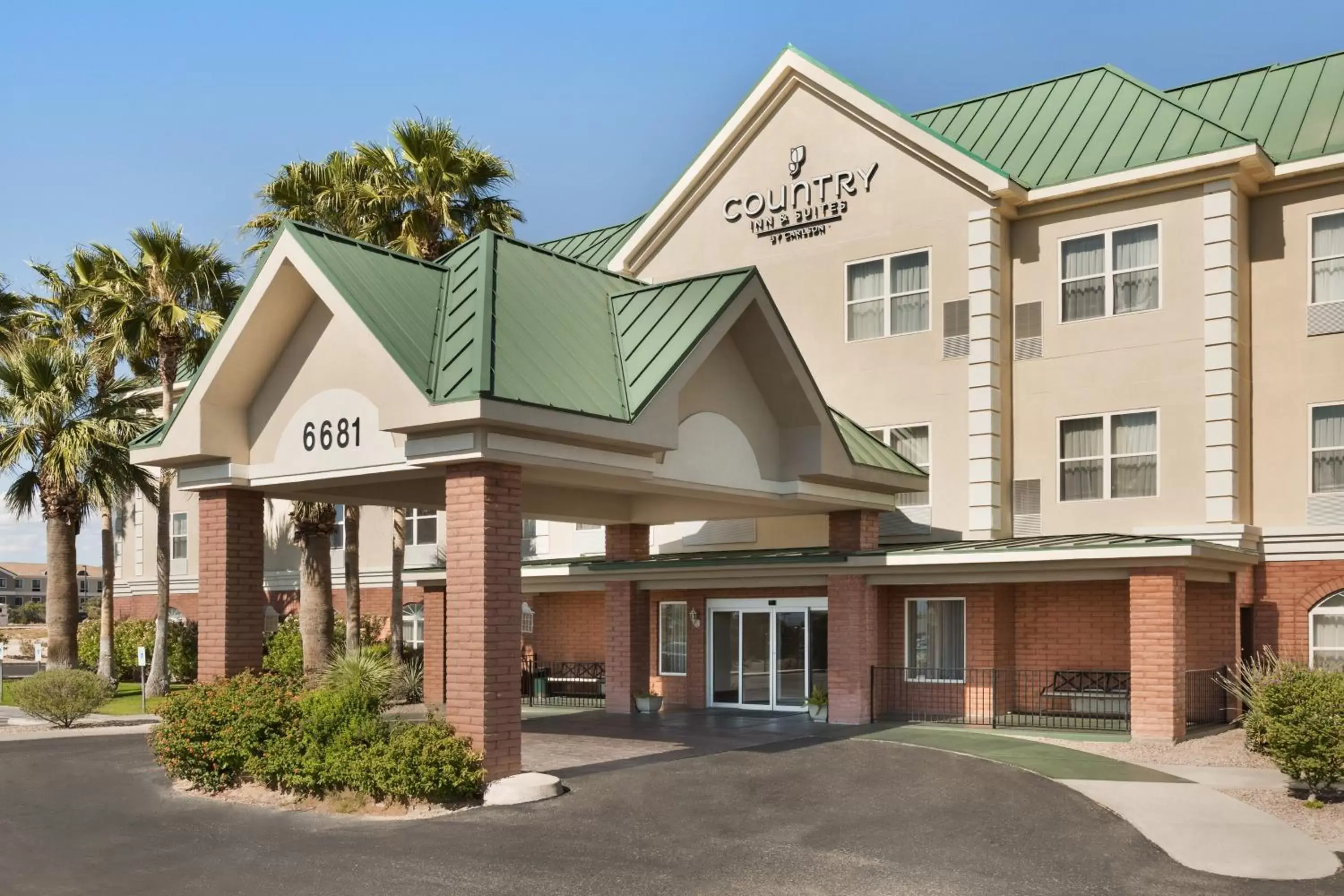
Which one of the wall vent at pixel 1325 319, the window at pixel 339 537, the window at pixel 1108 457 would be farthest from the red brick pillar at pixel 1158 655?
the window at pixel 339 537

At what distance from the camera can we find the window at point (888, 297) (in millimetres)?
28188

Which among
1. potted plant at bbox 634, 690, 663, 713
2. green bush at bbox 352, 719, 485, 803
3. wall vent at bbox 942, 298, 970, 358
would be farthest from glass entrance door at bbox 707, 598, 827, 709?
green bush at bbox 352, 719, 485, 803

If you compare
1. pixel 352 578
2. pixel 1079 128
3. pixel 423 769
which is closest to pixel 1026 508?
Answer: pixel 1079 128

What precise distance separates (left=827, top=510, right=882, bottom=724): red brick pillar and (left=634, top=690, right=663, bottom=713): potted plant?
4354 mm

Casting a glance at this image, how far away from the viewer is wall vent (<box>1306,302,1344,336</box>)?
24.5 metres

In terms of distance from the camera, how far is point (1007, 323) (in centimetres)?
2759

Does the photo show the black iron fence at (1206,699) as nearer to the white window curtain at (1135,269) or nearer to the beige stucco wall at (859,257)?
the beige stucco wall at (859,257)

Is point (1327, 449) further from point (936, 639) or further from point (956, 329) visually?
point (936, 639)

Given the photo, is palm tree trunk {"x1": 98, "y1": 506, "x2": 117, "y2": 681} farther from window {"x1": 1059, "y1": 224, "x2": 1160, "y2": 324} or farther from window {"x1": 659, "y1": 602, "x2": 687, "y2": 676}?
window {"x1": 1059, "y1": 224, "x2": 1160, "y2": 324}

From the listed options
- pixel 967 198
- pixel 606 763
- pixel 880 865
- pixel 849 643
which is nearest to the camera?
pixel 880 865

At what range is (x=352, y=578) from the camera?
34.1 meters

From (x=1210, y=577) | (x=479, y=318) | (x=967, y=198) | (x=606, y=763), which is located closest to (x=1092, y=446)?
(x=1210, y=577)

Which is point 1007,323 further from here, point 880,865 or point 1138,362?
point 880,865

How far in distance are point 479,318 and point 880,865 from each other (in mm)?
8542
